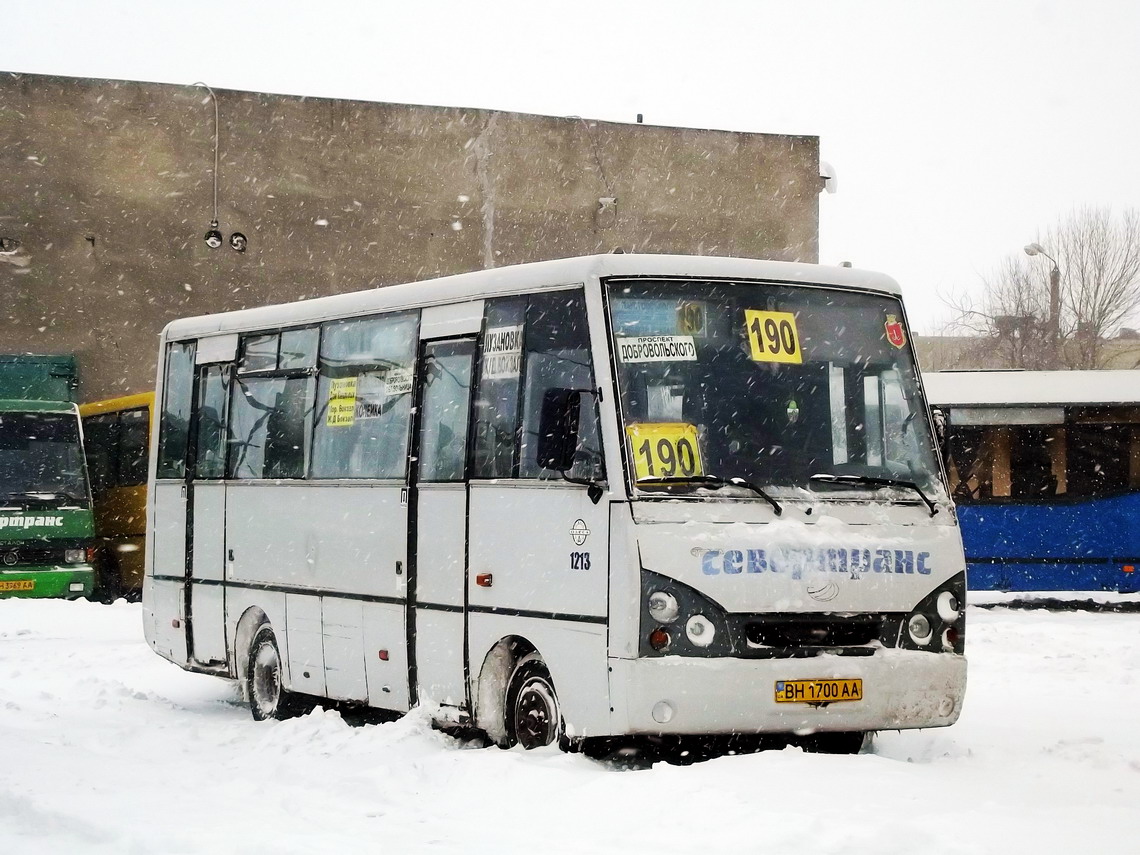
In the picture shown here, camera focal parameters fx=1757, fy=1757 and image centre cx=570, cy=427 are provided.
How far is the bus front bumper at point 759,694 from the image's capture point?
29.1ft

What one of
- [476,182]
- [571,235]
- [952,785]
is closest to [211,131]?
[476,182]

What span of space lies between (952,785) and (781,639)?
123 centimetres

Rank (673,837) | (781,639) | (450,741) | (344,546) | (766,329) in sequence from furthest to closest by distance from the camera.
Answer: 1. (344,546)
2. (450,741)
3. (766,329)
4. (781,639)
5. (673,837)

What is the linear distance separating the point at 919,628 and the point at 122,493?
18825 millimetres

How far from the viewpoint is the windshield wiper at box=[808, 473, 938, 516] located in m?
9.52

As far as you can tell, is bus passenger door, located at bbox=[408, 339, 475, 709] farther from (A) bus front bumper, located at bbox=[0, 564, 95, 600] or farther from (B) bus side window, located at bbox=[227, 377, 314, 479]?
(A) bus front bumper, located at bbox=[0, 564, 95, 600]


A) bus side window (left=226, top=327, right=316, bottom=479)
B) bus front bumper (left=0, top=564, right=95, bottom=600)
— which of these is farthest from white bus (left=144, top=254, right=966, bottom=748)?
bus front bumper (left=0, top=564, right=95, bottom=600)

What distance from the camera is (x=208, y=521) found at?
14.5 meters

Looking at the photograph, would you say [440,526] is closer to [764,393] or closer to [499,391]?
[499,391]

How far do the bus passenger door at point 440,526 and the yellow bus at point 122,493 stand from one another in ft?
49.4

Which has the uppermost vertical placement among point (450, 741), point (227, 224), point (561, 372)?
point (227, 224)

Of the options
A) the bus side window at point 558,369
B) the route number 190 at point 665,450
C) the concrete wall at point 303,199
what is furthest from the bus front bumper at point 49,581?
the route number 190 at point 665,450

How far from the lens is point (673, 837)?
7.18 metres

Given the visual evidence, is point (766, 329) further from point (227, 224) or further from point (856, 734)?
point (227, 224)
